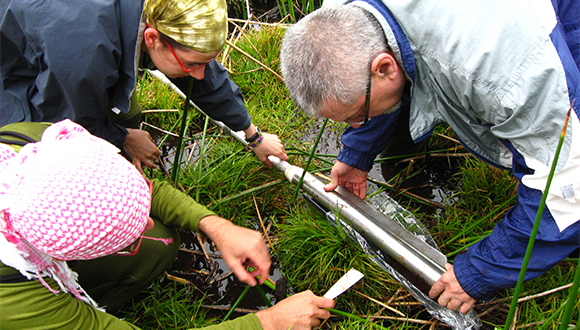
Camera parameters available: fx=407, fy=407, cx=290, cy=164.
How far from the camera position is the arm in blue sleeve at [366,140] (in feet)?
6.87

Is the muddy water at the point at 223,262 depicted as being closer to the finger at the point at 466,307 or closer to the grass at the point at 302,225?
the grass at the point at 302,225

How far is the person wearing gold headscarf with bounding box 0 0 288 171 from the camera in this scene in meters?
1.59

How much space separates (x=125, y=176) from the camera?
119 cm

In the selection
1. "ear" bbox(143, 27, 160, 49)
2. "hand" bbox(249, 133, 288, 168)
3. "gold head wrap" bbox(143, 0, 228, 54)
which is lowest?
"hand" bbox(249, 133, 288, 168)

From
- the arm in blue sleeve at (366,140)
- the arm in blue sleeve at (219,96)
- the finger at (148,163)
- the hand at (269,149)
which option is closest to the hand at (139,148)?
the finger at (148,163)

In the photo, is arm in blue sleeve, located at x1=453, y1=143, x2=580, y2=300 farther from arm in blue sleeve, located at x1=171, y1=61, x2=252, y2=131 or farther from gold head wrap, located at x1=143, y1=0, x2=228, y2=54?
arm in blue sleeve, located at x1=171, y1=61, x2=252, y2=131

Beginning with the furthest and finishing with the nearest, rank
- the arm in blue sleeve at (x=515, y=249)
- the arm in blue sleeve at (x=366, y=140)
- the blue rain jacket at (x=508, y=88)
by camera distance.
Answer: the arm in blue sleeve at (x=366, y=140) → the arm in blue sleeve at (x=515, y=249) → the blue rain jacket at (x=508, y=88)

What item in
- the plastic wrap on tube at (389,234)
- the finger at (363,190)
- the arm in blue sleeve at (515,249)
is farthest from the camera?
the finger at (363,190)

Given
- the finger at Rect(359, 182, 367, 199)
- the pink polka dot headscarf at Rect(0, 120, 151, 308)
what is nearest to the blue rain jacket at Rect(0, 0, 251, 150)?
the pink polka dot headscarf at Rect(0, 120, 151, 308)

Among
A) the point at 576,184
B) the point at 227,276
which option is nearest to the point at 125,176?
the point at 227,276

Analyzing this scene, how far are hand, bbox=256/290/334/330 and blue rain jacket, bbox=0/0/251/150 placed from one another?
117cm

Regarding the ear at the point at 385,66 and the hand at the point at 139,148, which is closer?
the ear at the point at 385,66

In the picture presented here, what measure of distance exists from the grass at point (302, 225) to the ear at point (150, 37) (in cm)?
90

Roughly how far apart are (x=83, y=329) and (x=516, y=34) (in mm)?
1710
